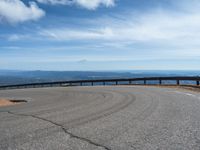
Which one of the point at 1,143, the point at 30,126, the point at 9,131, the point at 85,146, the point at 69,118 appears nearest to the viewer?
the point at 85,146

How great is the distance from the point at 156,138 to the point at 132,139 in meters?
0.54

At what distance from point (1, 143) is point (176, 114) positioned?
5.57 meters

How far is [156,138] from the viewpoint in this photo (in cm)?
535

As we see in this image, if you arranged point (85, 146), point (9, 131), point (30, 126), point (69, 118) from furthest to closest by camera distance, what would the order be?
point (69, 118)
point (30, 126)
point (9, 131)
point (85, 146)

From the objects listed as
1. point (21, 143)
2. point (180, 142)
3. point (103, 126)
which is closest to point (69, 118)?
point (103, 126)

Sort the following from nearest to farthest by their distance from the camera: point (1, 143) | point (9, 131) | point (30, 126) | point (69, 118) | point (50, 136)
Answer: point (1, 143)
point (50, 136)
point (9, 131)
point (30, 126)
point (69, 118)

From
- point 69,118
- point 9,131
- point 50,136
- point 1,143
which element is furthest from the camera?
point 69,118

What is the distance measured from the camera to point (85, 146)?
4898 mm

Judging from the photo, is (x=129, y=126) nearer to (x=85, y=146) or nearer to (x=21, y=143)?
(x=85, y=146)

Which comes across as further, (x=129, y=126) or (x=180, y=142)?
(x=129, y=126)

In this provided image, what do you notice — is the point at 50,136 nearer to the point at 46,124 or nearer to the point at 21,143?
the point at 21,143

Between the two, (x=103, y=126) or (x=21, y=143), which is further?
(x=103, y=126)

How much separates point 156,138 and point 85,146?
162cm

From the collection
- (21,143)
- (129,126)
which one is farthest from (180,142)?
(21,143)
